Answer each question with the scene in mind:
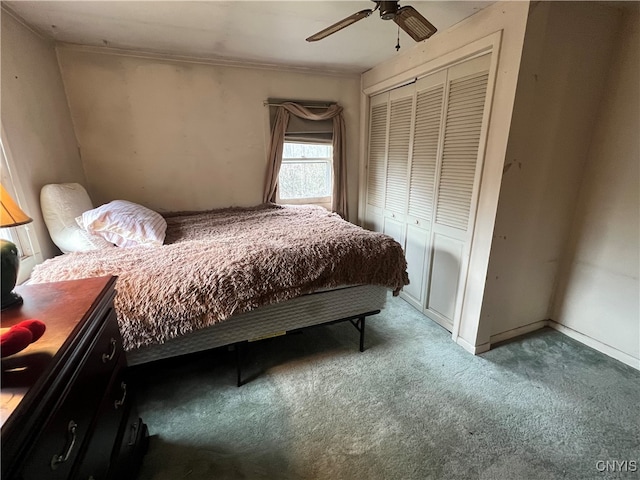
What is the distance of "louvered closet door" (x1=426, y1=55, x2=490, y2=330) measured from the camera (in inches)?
75.7

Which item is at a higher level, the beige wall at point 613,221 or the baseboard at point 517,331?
the beige wall at point 613,221

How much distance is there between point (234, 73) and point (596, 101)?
9.48 ft

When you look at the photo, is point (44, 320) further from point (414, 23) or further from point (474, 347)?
point (474, 347)

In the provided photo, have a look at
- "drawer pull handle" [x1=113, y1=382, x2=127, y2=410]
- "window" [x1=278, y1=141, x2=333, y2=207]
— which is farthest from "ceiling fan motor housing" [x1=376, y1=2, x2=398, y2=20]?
"drawer pull handle" [x1=113, y1=382, x2=127, y2=410]

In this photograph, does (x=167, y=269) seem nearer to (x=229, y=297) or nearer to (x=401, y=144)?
(x=229, y=297)

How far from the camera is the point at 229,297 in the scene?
1548mm

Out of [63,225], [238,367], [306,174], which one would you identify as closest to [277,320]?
[238,367]

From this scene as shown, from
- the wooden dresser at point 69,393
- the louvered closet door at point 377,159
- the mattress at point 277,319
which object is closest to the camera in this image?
the wooden dresser at point 69,393

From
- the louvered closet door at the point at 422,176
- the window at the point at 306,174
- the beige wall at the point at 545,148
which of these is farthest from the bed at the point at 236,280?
the window at the point at 306,174

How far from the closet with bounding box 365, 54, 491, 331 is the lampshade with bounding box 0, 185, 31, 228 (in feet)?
7.48

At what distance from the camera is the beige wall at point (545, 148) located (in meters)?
1.68

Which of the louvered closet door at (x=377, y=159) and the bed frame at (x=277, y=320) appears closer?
the bed frame at (x=277, y=320)

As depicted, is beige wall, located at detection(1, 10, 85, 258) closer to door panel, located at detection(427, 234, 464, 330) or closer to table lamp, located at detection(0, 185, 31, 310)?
table lamp, located at detection(0, 185, 31, 310)

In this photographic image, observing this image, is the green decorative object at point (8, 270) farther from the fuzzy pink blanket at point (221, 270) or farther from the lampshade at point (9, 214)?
the fuzzy pink blanket at point (221, 270)
